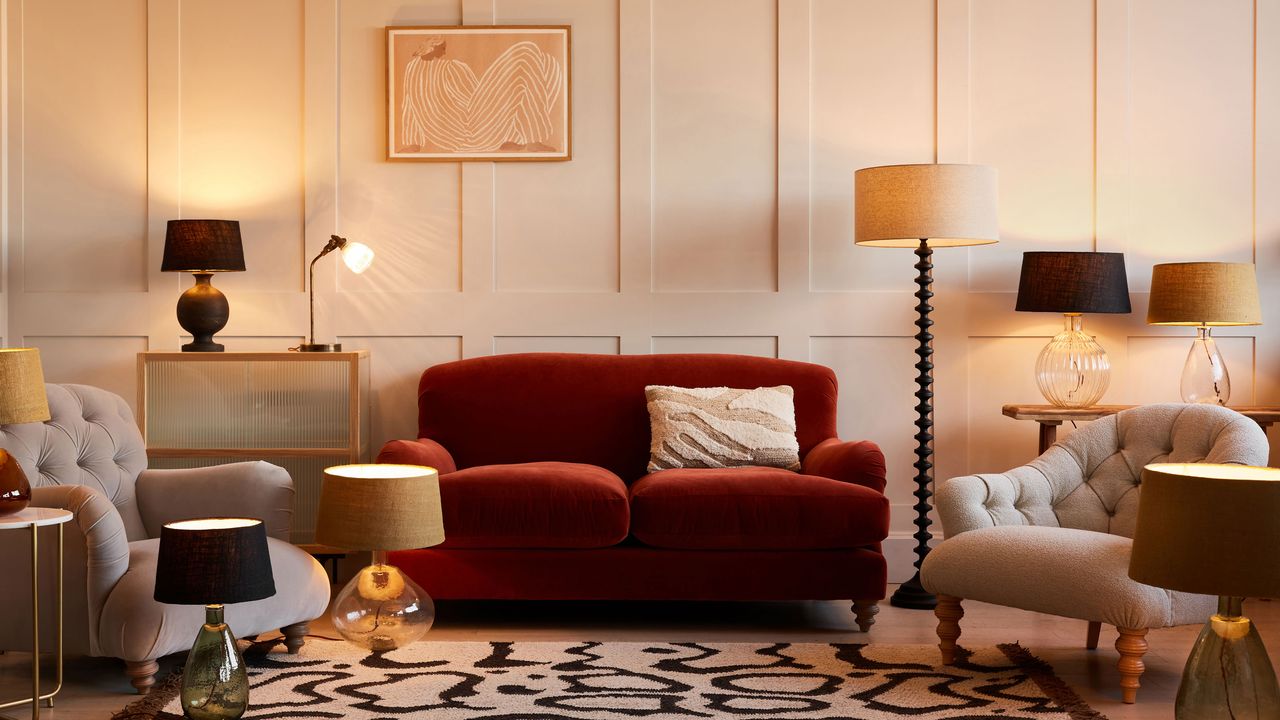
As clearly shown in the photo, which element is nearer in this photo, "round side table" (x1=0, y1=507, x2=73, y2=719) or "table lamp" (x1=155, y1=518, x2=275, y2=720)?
"table lamp" (x1=155, y1=518, x2=275, y2=720)

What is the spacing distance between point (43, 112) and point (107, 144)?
31cm

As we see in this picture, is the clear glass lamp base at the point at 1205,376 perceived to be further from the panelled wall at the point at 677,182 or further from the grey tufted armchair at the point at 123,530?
the grey tufted armchair at the point at 123,530

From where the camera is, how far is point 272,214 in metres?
4.63

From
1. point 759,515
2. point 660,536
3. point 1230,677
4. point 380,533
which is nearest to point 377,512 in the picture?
point 380,533

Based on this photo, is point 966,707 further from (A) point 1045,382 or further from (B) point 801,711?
(A) point 1045,382

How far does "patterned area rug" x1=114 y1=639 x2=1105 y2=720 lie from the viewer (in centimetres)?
277

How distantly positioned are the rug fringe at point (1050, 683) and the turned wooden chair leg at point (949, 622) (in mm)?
201

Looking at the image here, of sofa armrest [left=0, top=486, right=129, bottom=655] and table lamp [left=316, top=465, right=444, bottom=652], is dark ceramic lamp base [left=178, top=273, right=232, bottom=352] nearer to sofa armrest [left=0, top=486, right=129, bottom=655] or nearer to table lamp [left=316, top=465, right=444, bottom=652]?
sofa armrest [left=0, top=486, right=129, bottom=655]

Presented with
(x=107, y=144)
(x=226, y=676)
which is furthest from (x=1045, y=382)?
(x=107, y=144)

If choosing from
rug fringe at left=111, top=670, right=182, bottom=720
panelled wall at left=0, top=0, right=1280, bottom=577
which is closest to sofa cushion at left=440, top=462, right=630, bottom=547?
rug fringe at left=111, top=670, right=182, bottom=720

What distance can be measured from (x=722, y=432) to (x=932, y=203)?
1.11m

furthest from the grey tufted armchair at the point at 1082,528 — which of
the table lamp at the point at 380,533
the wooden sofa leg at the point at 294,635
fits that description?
the wooden sofa leg at the point at 294,635

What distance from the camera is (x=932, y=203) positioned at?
394cm

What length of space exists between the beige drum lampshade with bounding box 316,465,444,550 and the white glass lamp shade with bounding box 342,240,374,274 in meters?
1.69
